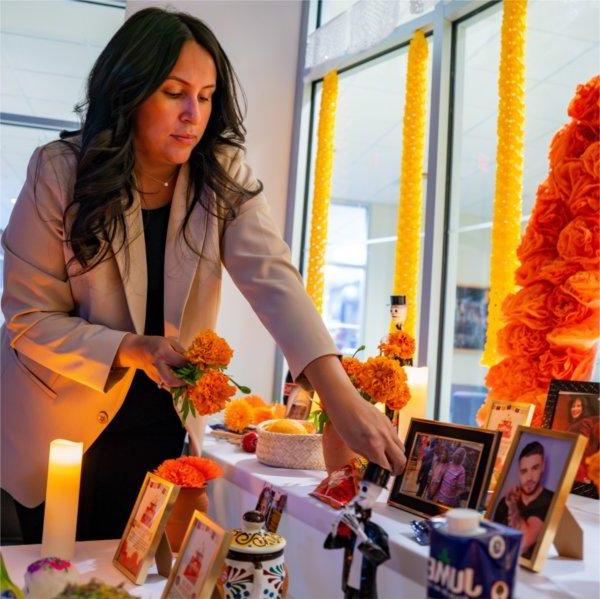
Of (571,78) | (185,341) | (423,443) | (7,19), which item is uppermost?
(7,19)

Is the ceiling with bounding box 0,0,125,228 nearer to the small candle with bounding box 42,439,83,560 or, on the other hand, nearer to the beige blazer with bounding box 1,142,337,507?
the beige blazer with bounding box 1,142,337,507

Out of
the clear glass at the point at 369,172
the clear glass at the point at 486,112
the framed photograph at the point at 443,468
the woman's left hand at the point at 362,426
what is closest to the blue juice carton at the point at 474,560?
the woman's left hand at the point at 362,426

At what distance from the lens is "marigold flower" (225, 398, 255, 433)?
2338mm

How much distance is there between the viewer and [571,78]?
2135 millimetres

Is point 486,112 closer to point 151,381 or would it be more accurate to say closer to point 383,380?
point 383,380

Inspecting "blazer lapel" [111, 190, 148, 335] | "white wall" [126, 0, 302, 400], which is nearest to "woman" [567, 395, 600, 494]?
"blazer lapel" [111, 190, 148, 335]

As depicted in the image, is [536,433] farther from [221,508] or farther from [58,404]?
[221,508]

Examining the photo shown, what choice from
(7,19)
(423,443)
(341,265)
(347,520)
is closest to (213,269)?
(423,443)

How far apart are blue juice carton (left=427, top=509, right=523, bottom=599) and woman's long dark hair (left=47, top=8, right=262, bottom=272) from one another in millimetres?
891

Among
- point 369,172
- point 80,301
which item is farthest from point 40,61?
point 80,301

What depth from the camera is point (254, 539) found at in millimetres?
1023

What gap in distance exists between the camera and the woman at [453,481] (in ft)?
3.83

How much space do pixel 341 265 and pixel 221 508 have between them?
6.75ft

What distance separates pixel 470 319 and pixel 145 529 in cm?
218
